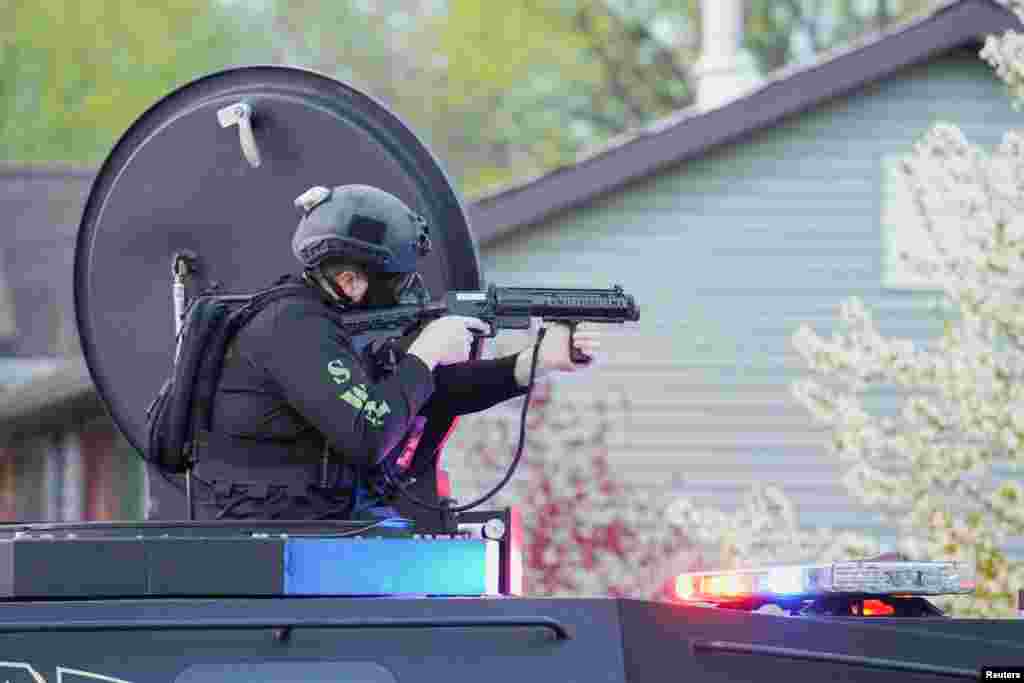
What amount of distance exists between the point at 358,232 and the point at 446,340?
13.5 inches

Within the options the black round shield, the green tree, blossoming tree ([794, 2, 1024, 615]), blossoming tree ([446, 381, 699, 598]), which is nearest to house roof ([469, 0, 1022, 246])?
blossoming tree ([446, 381, 699, 598])

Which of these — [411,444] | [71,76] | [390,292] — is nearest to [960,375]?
[411,444]

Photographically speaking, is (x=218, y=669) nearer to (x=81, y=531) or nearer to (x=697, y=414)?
(x=81, y=531)

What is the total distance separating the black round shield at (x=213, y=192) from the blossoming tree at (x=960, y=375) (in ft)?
17.6

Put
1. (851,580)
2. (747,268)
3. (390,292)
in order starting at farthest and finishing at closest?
1. (747,268)
2. (390,292)
3. (851,580)

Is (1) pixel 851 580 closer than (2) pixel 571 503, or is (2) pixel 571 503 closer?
(1) pixel 851 580

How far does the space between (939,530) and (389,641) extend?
8.05 meters

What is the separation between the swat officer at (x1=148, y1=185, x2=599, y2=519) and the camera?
5605 millimetres

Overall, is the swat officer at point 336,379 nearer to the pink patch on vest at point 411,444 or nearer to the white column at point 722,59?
the pink patch on vest at point 411,444

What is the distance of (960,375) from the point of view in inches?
489

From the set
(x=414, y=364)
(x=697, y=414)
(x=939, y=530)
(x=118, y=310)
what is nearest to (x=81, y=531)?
(x=414, y=364)

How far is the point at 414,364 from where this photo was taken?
5.80 m

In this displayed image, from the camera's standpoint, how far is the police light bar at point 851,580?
5152 millimetres

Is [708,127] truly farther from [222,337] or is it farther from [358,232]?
[222,337]
